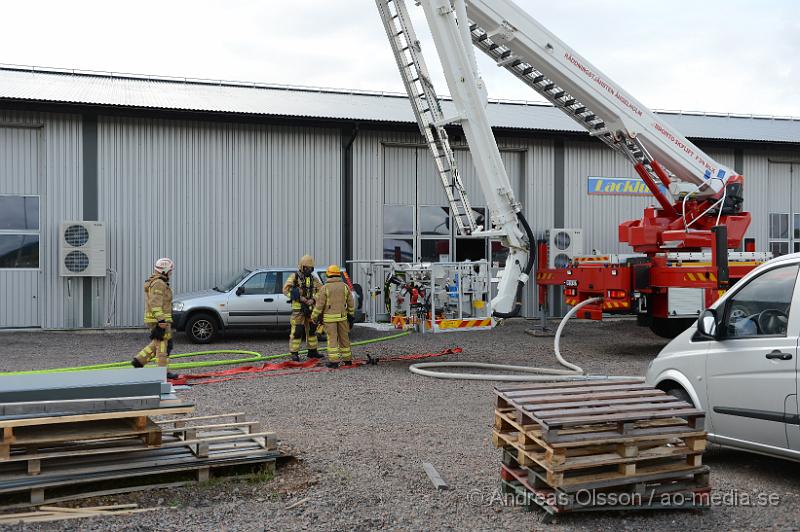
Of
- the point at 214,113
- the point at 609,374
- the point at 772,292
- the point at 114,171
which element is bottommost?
the point at 609,374

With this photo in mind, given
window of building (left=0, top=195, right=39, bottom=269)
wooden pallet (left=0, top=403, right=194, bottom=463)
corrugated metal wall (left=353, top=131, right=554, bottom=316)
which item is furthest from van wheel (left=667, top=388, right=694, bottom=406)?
window of building (left=0, top=195, right=39, bottom=269)

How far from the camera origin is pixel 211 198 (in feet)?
57.0

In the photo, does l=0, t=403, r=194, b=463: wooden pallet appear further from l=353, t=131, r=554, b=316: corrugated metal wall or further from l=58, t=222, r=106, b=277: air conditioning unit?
l=353, t=131, r=554, b=316: corrugated metal wall

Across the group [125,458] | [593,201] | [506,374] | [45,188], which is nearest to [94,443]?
[125,458]

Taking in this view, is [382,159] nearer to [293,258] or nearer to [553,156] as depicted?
[293,258]

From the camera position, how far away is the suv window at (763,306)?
549cm

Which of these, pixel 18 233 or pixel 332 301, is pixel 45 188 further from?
pixel 332 301

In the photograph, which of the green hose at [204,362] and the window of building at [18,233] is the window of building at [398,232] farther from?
the window of building at [18,233]

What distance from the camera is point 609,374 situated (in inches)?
435

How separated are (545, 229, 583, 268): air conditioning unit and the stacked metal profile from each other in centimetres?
1386

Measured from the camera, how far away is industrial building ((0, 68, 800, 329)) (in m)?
16.4

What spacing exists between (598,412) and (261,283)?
1073 cm

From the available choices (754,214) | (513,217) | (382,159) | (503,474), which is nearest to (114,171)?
(382,159)

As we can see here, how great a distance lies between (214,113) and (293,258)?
3.70 m
